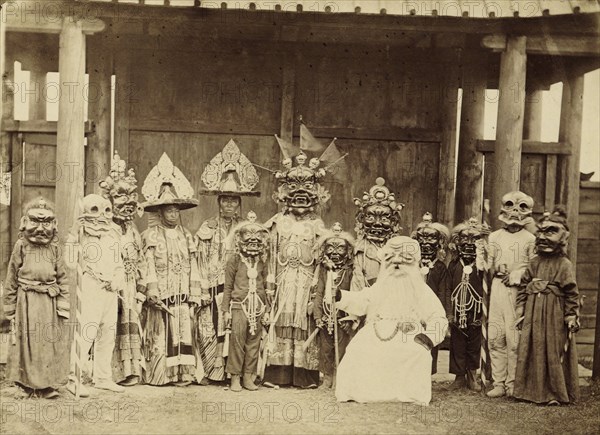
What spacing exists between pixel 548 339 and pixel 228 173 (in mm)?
3771

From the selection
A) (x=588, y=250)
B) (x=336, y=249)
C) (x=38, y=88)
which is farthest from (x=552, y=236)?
(x=38, y=88)

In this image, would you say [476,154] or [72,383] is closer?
[72,383]

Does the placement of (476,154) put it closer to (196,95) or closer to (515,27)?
(515,27)

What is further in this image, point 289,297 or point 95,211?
point 289,297

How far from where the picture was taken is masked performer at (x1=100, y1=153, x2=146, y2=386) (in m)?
8.21

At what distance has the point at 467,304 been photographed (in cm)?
855

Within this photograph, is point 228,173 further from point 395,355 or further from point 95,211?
point 395,355

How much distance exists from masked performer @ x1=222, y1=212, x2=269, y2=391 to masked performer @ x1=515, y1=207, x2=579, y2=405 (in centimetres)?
266

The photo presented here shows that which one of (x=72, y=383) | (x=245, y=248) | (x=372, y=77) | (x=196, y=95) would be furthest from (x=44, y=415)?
(x=372, y=77)

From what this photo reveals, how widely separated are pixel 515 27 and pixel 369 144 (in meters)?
2.65

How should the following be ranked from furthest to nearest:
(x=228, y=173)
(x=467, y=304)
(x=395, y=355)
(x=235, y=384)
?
1. (x=228, y=173)
2. (x=467, y=304)
3. (x=235, y=384)
4. (x=395, y=355)

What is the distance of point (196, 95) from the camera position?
36.3ft

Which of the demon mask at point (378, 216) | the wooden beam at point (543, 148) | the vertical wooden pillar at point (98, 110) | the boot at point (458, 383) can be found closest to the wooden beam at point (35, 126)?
the vertical wooden pillar at point (98, 110)

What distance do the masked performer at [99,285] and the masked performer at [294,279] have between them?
1.61m
